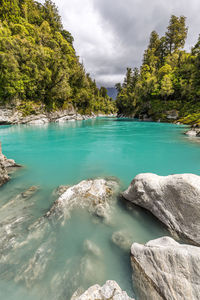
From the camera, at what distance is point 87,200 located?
12.8 feet

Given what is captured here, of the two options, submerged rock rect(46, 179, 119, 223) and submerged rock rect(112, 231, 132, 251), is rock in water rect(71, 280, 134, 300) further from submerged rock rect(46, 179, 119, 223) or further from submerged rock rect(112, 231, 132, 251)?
submerged rock rect(46, 179, 119, 223)

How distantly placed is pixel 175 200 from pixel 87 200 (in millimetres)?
2410

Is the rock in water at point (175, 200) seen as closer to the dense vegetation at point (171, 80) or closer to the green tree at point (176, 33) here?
the dense vegetation at point (171, 80)

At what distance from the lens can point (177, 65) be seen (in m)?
43.9

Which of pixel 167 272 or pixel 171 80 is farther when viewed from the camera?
pixel 171 80

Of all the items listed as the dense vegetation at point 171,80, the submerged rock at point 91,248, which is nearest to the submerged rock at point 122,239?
the submerged rock at point 91,248

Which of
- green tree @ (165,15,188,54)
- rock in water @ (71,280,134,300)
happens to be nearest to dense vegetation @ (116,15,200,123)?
green tree @ (165,15,188,54)

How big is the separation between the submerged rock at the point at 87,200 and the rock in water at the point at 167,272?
1.52 m

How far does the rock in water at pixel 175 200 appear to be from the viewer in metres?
2.78

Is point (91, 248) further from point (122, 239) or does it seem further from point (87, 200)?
point (87, 200)

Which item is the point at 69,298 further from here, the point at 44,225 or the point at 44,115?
the point at 44,115

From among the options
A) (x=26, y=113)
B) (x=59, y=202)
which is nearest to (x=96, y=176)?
(x=59, y=202)

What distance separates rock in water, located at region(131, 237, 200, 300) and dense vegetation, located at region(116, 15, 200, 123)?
3215 centimetres

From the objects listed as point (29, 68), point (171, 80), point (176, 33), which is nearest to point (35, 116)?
point (29, 68)
